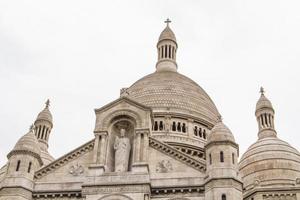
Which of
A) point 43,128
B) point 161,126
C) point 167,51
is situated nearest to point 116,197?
point 161,126

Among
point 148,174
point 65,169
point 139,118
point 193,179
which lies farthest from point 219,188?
point 65,169

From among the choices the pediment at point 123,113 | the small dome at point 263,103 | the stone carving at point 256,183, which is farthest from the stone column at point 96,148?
the small dome at point 263,103

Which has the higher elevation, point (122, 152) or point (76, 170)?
point (122, 152)

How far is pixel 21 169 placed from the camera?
97.9 feet

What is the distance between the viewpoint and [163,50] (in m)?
56.9

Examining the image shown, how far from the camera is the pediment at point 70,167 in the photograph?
98.6 feet

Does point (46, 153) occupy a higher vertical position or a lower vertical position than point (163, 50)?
lower

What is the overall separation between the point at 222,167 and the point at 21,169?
11115mm

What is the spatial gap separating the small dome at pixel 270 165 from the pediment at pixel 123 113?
398 inches

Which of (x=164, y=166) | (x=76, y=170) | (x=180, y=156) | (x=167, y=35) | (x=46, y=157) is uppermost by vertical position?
(x=167, y=35)

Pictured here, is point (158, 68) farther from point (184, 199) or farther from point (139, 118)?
point (184, 199)

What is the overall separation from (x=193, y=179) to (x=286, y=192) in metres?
9.38

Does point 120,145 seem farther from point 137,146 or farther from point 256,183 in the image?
point 256,183

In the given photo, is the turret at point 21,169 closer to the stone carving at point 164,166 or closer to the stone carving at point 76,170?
the stone carving at point 76,170
